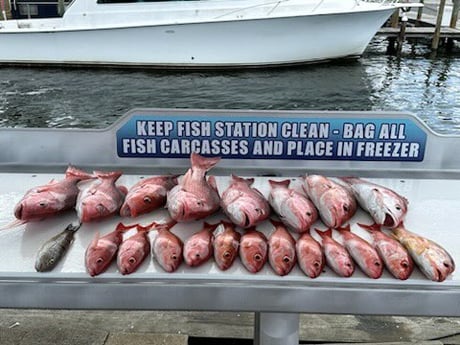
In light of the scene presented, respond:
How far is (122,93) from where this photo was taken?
41.4 feet

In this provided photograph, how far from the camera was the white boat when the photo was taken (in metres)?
13.2

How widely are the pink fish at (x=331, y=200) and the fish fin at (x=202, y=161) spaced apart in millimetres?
429

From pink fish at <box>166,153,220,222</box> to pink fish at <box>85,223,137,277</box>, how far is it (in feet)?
0.85

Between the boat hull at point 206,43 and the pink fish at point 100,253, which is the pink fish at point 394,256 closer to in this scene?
the pink fish at point 100,253

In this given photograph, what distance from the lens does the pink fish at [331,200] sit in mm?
1759

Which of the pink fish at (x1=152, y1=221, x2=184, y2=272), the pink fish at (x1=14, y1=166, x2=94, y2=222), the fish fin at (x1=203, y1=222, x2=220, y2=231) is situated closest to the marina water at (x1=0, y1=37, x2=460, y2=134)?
the pink fish at (x1=14, y1=166, x2=94, y2=222)

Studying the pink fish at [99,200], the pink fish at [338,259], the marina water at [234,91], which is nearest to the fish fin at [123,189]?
the pink fish at [99,200]

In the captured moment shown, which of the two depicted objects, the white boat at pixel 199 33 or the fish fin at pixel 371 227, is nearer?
the fish fin at pixel 371 227

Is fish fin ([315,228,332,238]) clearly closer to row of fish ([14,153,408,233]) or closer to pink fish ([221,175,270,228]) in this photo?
row of fish ([14,153,408,233])

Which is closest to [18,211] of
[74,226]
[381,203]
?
[74,226]

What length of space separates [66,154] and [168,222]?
2.54ft

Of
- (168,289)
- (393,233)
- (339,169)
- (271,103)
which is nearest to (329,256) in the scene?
(393,233)

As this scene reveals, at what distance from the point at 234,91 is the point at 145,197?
10971mm

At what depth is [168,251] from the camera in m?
1.54
